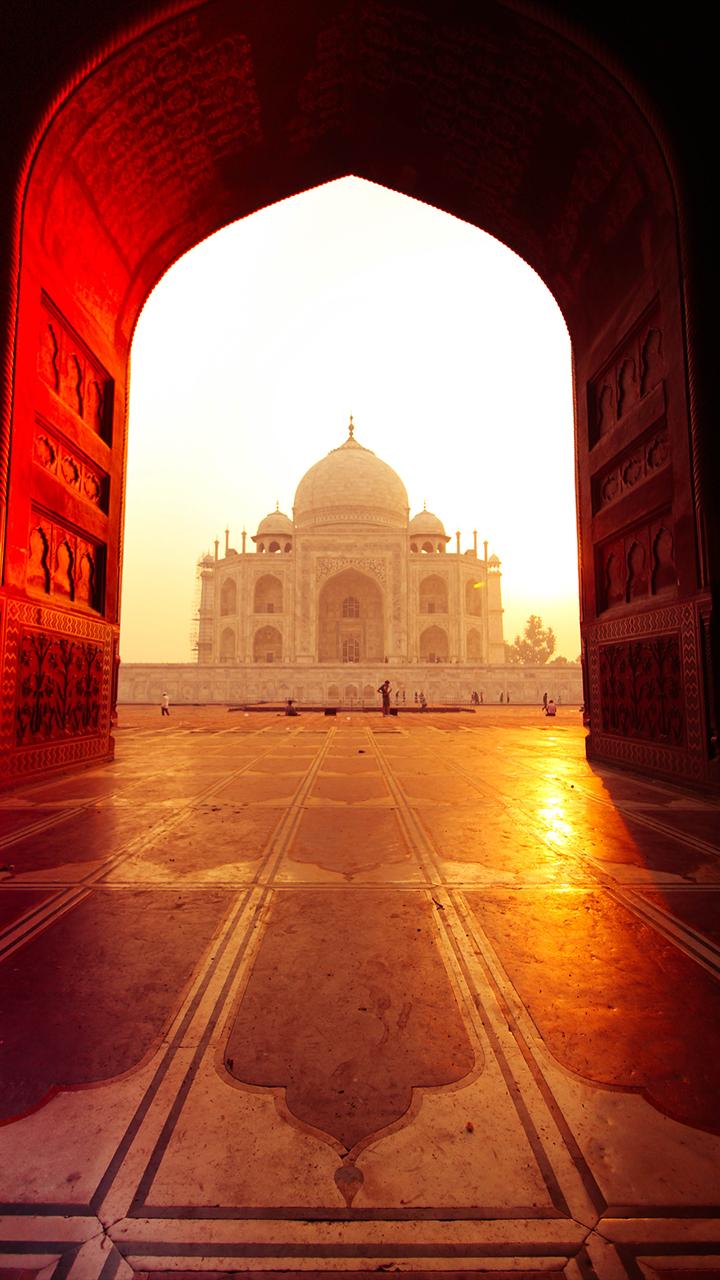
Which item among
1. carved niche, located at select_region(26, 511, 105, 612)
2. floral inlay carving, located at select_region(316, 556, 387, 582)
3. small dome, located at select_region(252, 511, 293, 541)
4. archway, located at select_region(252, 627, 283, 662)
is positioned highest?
small dome, located at select_region(252, 511, 293, 541)

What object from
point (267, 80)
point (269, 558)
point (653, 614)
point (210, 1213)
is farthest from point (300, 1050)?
point (269, 558)

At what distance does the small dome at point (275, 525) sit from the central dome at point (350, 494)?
2.31m

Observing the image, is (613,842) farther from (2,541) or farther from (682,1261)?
(2,541)

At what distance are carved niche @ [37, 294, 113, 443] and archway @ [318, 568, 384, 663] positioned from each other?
27677 millimetres

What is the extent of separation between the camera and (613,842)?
252cm

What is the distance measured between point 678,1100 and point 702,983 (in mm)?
439

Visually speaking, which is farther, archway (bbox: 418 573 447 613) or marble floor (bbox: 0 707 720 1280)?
archway (bbox: 418 573 447 613)

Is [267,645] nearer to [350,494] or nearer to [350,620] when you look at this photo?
[350,620]

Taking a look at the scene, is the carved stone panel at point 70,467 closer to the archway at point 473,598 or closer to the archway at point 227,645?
the archway at point 227,645

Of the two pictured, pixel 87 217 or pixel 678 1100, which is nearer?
pixel 678 1100

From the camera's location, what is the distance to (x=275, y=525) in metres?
38.2

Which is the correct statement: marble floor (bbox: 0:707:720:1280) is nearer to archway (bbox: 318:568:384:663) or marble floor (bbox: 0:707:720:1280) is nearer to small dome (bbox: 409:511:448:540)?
archway (bbox: 318:568:384:663)

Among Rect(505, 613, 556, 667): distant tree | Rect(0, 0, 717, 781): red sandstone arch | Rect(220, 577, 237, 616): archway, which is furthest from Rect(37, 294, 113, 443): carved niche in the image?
Rect(505, 613, 556, 667): distant tree

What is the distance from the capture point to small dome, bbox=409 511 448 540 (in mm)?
38562
